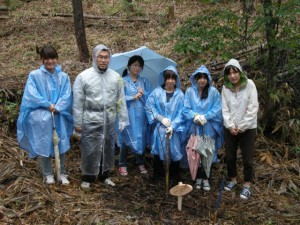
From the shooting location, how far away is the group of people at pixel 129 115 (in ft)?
15.0

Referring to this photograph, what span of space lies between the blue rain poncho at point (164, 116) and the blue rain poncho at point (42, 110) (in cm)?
112

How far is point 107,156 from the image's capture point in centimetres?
486

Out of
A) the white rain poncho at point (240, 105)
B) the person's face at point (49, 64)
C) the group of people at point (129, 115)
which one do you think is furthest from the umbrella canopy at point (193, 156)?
the person's face at point (49, 64)

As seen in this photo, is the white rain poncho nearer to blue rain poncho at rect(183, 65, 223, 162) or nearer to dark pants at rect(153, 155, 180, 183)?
blue rain poncho at rect(183, 65, 223, 162)

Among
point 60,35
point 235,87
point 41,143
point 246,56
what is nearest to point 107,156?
point 41,143

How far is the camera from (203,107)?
489 centimetres

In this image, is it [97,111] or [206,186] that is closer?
[97,111]

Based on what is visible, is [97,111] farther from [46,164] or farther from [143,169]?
[143,169]

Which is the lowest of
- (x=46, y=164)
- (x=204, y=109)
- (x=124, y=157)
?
(x=124, y=157)

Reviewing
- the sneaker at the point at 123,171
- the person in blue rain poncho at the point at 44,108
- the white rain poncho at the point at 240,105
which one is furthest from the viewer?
the sneaker at the point at 123,171

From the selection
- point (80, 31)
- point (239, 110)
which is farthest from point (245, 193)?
point (80, 31)

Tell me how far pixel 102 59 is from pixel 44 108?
94cm

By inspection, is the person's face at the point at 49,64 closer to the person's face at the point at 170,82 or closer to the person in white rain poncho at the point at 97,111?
the person in white rain poncho at the point at 97,111

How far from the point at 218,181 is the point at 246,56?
2781mm
